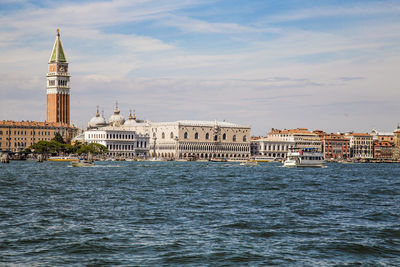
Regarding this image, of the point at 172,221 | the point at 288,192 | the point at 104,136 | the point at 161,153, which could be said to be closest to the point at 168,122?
the point at 161,153

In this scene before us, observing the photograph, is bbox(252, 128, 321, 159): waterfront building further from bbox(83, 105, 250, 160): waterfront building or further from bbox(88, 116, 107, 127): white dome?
bbox(88, 116, 107, 127): white dome

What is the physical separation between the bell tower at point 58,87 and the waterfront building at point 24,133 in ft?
12.9

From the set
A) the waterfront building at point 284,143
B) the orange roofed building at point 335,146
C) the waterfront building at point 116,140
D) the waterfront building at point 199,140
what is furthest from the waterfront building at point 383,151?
the waterfront building at point 116,140

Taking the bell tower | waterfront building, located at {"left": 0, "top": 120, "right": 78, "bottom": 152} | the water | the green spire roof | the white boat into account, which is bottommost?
the water

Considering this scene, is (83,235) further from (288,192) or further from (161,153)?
(161,153)

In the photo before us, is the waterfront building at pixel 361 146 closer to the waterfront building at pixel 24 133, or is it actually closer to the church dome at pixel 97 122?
the church dome at pixel 97 122

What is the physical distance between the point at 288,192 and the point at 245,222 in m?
14.3

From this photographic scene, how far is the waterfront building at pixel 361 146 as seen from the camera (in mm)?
179625

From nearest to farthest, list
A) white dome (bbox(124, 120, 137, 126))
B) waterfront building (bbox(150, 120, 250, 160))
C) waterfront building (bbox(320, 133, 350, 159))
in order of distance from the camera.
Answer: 1. waterfront building (bbox(150, 120, 250, 160))
2. white dome (bbox(124, 120, 137, 126))
3. waterfront building (bbox(320, 133, 350, 159))

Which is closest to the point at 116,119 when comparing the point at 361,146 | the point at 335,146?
the point at 335,146

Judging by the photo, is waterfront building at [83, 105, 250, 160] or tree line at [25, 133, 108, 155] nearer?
tree line at [25, 133, 108, 155]

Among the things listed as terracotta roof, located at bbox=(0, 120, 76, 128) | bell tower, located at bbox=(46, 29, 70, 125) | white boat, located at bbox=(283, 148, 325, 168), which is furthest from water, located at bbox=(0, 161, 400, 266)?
bell tower, located at bbox=(46, 29, 70, 125)

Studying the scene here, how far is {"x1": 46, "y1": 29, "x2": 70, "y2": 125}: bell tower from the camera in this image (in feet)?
502

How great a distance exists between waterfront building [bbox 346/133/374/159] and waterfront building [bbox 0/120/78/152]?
74303 millimetres
